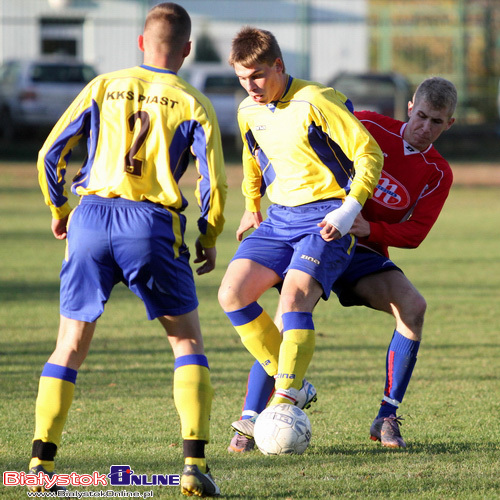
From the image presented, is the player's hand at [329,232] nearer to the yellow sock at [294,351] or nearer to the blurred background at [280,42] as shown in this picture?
the yellow sock at [294,351]

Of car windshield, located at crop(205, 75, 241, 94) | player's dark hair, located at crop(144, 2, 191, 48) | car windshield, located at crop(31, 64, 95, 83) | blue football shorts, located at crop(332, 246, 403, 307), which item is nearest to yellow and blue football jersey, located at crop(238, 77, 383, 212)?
blue football shorts, located at crop(332, 246, 403, 307)

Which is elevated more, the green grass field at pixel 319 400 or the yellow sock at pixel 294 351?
the yellow sock at pixel 294 351

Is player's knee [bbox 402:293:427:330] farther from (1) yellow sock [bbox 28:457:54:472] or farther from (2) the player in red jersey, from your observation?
(1) yellow sock [bbox 28:457:54:472]

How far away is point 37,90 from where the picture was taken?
2359 centimetres

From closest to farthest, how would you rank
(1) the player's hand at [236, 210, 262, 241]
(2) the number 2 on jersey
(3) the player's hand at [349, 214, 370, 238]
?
(2) the number 2 on jersey
(3) the player's hand at [349, 214, 370, 238]
(1) the player's hand at [236, 210, 262, 241]

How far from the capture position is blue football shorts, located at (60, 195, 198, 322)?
370 cm

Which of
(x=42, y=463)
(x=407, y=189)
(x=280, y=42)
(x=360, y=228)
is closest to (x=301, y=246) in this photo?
(x=360, y=228)

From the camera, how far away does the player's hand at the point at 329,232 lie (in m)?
4.21

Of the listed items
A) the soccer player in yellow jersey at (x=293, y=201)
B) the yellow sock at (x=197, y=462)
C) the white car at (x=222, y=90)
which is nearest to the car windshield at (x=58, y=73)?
the white car at (x=222, y=90)

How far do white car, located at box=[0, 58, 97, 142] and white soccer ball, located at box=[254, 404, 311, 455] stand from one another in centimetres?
2023

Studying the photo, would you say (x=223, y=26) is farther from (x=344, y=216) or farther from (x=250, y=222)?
(x=344, y=216)

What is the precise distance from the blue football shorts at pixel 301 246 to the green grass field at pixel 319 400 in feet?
3.01

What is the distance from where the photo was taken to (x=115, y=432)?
4.75 m

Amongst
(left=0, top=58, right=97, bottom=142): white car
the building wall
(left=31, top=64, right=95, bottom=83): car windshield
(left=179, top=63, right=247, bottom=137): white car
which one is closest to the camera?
(left=0, top=58, right=97, bottom=142): white car
